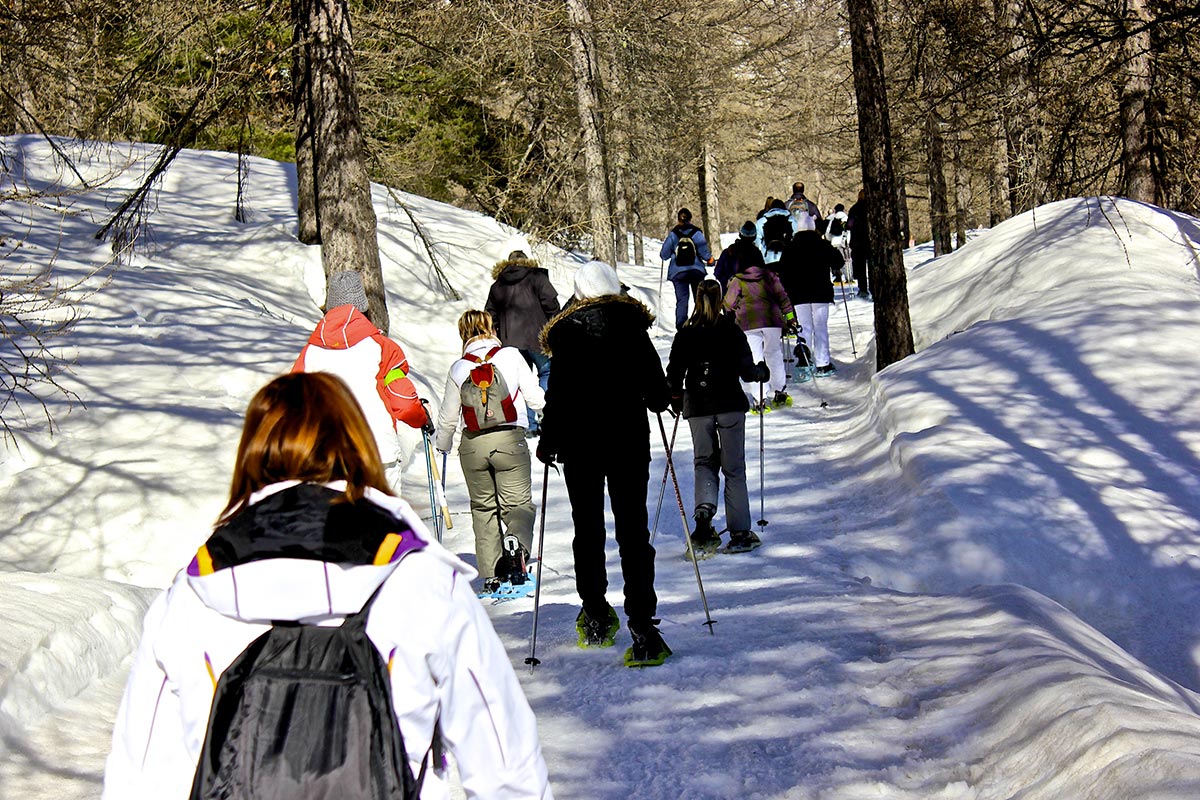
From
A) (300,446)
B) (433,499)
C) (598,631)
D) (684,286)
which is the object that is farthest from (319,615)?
(684,286)

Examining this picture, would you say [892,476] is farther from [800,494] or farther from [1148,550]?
[1148,550]

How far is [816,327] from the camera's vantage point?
53.2ft

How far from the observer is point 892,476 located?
993cm

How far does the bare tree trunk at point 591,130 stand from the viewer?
2250 centimetres

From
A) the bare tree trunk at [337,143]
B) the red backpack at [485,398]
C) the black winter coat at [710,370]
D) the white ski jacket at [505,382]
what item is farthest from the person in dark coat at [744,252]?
the red backpack at [485,398]

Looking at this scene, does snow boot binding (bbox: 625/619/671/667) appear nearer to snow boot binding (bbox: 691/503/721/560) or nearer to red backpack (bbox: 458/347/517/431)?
red backpack (bbox: 458/347/517/431)

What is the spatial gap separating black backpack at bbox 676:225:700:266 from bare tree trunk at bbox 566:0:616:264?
15.1ft

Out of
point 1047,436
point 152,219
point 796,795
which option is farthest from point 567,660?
point 152,219

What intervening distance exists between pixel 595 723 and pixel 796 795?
4.15 ft

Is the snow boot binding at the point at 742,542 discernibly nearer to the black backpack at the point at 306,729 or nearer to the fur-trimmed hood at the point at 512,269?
the fur-trimmed hood at the point at 512,269

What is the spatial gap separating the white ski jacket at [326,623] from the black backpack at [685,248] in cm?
1577

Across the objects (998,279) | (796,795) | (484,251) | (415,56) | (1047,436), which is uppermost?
(415,56)

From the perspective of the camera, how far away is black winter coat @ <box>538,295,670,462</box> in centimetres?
636

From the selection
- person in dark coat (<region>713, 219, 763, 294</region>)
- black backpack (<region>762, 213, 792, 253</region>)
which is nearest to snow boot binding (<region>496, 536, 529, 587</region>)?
person in dark coat (<region>713, 219, 763, 294</region>)
